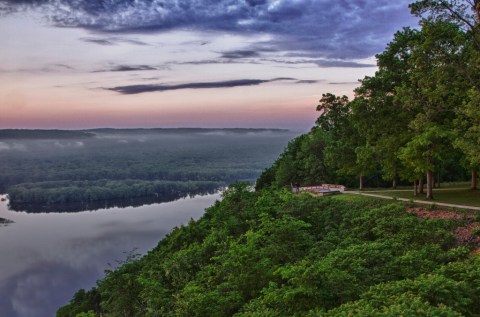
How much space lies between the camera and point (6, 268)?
171 feet

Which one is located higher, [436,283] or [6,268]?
[436,283]

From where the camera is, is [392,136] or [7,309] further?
[7,309]

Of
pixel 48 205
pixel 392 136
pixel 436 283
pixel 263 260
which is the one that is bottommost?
pixel 48 205

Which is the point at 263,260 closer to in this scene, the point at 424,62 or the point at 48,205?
the point at 424,62

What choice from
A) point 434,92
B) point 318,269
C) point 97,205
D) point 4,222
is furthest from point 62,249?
point 318,269

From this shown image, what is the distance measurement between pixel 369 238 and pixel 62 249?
176 ft

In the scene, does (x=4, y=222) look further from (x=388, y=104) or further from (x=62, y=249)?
(x=388, y=104)

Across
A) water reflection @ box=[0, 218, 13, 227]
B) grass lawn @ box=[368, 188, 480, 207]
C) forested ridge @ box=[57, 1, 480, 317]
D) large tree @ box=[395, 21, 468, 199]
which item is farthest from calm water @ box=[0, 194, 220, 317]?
large tree @ box=[395, 21, 468, 199]

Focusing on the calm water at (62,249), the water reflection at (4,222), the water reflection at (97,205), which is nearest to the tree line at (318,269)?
the calm water at (62,249)

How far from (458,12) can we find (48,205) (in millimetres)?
120079

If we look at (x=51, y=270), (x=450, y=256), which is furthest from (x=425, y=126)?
(x=51, y=270)

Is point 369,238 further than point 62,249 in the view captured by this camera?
No

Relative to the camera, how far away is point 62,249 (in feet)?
195

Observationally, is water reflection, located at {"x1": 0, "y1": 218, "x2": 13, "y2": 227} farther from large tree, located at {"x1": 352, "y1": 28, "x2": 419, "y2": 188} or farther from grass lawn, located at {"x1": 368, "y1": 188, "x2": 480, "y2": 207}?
grass lawn, located at {"x1": 368, "y1": 188, "x2": 480, "y2": 207}
